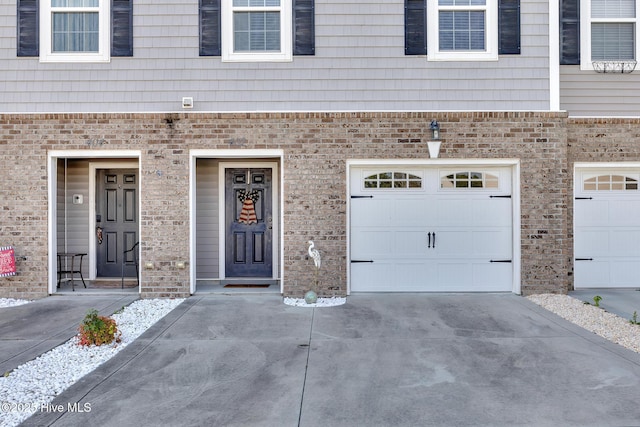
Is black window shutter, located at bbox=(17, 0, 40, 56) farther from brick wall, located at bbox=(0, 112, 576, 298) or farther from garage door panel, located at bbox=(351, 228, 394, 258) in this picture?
garage door panel, located at bbox=(351, 228, 394, 258)

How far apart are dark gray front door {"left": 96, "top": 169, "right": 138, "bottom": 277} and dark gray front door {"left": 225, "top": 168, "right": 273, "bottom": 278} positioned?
175 centimetres

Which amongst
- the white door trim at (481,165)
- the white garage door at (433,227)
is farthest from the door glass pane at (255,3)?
the white garage door at (433,227)

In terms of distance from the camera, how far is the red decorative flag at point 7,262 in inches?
269

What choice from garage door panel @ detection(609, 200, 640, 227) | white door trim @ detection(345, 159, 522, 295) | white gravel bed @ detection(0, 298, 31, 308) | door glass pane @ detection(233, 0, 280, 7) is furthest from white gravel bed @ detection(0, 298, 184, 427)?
garage door panel @ detection(609, 200, 640, 227)

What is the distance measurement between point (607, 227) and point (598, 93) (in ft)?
7.46

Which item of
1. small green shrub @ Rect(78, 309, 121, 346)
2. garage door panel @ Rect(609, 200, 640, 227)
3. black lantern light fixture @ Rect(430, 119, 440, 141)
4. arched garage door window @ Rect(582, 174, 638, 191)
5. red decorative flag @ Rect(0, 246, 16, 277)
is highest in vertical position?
black lantern light fixture @ Rect(430, 119, 440, 141)

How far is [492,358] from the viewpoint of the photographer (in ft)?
14.7

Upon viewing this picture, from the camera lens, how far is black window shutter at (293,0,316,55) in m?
7.05

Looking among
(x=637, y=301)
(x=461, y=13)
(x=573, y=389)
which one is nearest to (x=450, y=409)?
(x=573, y=389)

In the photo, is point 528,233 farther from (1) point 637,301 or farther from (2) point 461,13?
(2) point 461,13

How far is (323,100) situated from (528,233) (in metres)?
3.87

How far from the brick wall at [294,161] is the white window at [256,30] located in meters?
0.96

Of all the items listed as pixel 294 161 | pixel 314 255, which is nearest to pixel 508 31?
pixel 294 161

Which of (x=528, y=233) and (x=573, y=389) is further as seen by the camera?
(x=528, y=233)
